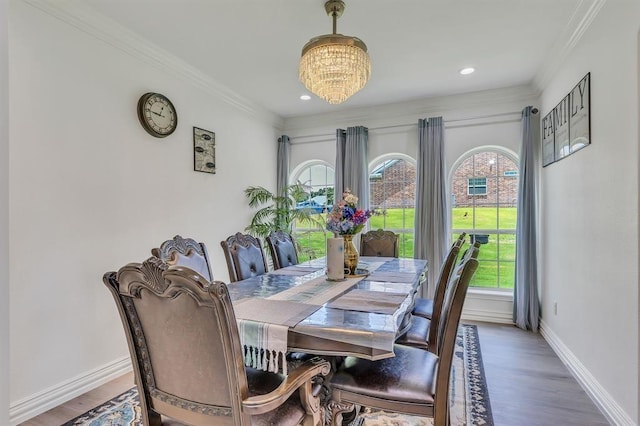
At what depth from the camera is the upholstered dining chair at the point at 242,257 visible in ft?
8.48

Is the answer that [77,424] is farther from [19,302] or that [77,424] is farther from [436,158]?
[436,158]

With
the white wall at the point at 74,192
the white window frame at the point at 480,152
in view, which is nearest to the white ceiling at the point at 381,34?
the white wall at the point at 74,192

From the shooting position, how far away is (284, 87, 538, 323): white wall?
13.2 ft

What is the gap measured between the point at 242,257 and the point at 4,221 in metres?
1.99

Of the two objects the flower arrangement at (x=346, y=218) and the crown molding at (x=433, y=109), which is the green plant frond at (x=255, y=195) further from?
the flower arrangement at (x=346, y=218)

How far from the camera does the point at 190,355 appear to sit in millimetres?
1132

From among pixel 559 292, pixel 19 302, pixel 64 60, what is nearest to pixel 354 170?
pixel 559 292

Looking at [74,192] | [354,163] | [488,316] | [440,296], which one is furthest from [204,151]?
[488,316]

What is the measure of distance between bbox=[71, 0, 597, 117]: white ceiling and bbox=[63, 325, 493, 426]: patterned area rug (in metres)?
2.79

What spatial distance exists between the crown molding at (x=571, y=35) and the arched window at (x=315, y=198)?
2838 millimetres

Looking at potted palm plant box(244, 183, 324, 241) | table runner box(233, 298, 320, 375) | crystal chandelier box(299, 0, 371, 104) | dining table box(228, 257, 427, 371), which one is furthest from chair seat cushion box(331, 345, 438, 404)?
potted palm plant box(244, 183, 324, 241)

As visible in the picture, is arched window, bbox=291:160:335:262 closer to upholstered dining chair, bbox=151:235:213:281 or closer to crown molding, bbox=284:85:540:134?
crown molding, bbox=284:85:540:134

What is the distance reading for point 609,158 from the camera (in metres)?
2.14

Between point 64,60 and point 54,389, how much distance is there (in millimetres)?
2287
